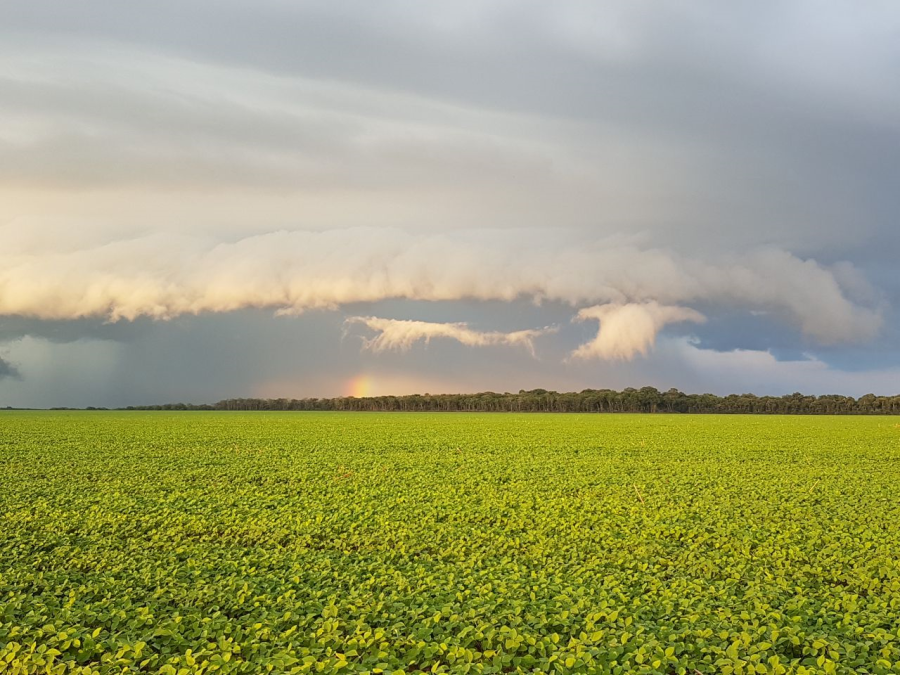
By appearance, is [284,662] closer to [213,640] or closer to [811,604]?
[213,640]

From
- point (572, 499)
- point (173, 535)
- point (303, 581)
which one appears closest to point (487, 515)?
point (572, 499)

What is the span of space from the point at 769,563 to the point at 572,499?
5824mm

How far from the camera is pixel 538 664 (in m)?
7.29

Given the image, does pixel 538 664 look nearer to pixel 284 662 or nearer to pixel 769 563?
pixel 284 662

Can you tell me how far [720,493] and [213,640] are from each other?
13.9 metres

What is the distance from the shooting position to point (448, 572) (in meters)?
10.3

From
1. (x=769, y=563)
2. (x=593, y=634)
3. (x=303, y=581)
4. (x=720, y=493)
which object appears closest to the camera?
(x=593, y=634)

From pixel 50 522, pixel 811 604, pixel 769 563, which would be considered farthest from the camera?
pixel 50 522

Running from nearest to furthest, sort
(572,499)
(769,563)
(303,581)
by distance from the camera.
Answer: (303,581), (769,563), (572,499)

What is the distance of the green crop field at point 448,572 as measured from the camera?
747cm

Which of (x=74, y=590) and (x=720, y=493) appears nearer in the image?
(x=74, y=590)

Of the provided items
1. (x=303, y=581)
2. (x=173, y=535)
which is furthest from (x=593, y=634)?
(x=173, y=535)

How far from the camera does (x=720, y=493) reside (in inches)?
703

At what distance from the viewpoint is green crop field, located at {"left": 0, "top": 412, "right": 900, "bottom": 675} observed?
747cm
